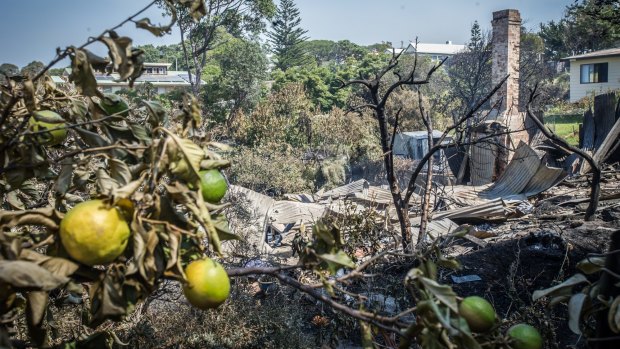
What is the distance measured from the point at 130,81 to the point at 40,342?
576 millimetres

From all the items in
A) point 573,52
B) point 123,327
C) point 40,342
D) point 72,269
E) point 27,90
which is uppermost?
point 573,52

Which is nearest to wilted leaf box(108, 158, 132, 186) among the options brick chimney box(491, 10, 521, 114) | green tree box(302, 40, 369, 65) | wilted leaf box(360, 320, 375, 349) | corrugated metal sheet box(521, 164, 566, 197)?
wilted leaf box(360, 320, 375, 349)

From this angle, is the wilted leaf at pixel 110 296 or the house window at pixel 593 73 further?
the house window at pixel 593 73

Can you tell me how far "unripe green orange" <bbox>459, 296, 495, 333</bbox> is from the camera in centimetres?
115

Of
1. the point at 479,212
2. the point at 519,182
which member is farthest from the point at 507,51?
the point at 479,212

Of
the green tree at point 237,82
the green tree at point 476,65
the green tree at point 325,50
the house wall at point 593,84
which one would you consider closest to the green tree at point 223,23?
the green tree at point 237,82

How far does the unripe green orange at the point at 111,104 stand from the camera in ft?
4.34

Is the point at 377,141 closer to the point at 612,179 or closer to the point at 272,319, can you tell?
the point at 612,179

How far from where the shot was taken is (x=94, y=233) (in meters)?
0.96

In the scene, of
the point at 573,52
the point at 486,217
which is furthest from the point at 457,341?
the point at 573,52

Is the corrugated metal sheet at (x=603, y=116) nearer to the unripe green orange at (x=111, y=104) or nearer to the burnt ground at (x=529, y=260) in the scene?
the burnt ground at (x=529, y=260)

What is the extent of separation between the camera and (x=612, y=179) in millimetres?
10023

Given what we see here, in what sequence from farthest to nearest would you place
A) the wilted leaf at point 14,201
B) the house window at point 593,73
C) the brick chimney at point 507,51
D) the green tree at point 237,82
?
1. the house window at point 593,73
2. the green tree at point 237,82
3. the brick chimney at point 507,51
4. the wilted leaf at point 14,201

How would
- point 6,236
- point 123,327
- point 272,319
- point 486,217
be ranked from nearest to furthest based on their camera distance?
point 6,236, point 123,327, point 272,319, point 486,217
